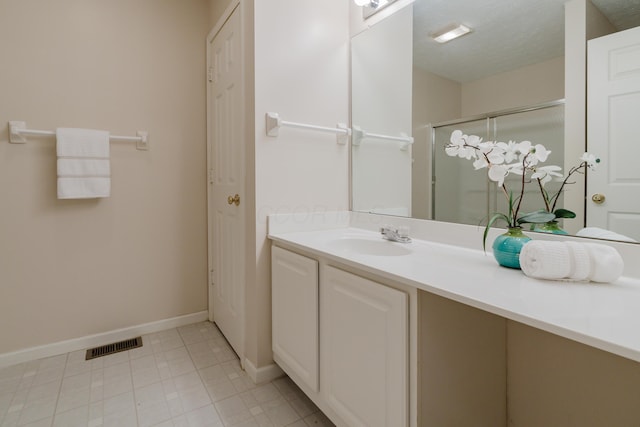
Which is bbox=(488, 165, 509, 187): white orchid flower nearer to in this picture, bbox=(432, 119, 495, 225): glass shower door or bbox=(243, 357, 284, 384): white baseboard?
bbox=(432, 119, 495, 225): glass shower door

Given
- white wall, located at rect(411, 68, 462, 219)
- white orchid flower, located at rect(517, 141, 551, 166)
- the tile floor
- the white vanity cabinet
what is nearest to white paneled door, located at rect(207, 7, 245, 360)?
the tile floor

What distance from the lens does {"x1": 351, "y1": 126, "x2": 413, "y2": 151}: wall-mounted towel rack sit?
1.60m

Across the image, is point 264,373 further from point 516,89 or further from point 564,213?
point 516,89

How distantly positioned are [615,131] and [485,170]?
1.28 ft

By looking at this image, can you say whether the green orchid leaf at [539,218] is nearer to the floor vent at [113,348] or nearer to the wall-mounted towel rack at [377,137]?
the wall-mounted towel rack at [377,137]

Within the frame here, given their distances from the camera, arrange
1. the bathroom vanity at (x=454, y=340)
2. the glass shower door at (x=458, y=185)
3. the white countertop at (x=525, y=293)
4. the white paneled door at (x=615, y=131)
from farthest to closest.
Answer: the glass shower door at (x=458, y=185), the white paneled door at (x=615, y=131), the bathroom vanity at (x=454, y=340), the white countertop at (x=525, y=293)

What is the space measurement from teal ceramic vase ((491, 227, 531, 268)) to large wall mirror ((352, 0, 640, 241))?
186 millimetres

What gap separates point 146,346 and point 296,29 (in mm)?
2087

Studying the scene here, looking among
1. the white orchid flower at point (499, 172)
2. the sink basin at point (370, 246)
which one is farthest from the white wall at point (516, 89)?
the sink basin at point (370, 246)

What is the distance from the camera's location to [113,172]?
1996 millimetres

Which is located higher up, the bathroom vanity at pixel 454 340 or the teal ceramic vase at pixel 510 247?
the teal ceramic vase at pixel 510 247

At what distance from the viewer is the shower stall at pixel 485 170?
104 cm

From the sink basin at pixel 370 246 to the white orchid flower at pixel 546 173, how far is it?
54 centimetres

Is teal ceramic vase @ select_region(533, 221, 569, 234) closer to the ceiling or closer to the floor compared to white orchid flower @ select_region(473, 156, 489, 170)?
closer to the floor
